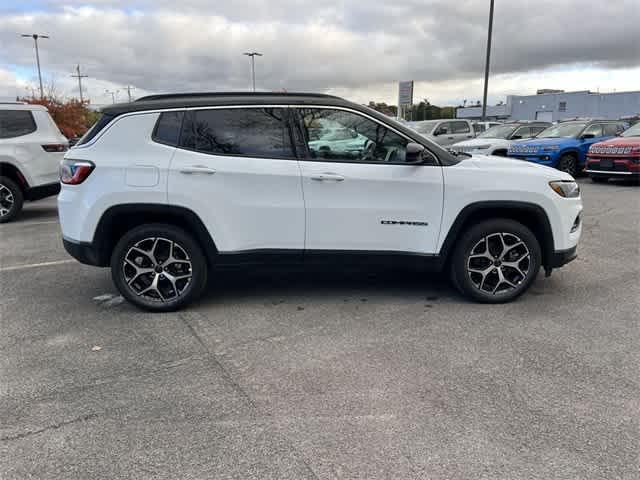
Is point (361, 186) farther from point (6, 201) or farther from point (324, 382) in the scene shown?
point (6, 201)

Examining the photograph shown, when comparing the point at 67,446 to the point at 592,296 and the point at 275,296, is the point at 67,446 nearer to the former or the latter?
the point at 275,296

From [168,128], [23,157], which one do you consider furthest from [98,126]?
[23,157]

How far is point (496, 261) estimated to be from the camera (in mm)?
4512

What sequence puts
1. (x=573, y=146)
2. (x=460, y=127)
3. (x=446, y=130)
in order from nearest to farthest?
1. (x=573, y=146)
2. (x=446, y=130)
3. (x=460, y=127)

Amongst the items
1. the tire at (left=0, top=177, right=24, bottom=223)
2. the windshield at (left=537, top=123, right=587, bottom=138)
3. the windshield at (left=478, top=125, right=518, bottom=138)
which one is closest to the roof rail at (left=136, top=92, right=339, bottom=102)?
the tire at (left=0, top=177, right=24, bottom=223)

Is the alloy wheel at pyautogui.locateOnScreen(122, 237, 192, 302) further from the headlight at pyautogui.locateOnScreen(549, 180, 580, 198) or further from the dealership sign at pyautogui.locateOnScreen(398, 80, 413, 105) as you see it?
the dealership sign at pyautogui.locateOnScreen(398, 80, 413, 105)

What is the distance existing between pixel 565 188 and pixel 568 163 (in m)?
10.2

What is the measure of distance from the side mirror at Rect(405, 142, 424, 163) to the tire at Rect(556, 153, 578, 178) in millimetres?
10656

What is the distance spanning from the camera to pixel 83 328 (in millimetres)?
4145

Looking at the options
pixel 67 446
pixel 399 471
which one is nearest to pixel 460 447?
pixel 399 471

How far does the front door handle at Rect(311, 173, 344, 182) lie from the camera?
13.9 ft

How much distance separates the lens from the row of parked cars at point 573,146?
11953 mm

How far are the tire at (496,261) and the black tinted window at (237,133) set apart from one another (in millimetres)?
1780

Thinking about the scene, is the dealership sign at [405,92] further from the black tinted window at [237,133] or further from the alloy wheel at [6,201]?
the black tinted window at [237,133]
